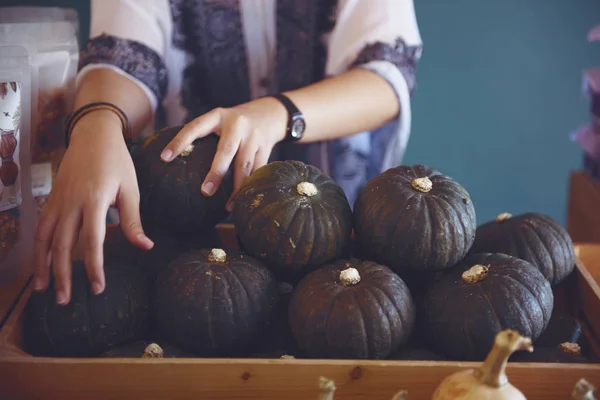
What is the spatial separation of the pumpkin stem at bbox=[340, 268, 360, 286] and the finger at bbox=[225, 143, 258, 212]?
26 centimetres

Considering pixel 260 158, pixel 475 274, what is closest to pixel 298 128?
pixel 260 158

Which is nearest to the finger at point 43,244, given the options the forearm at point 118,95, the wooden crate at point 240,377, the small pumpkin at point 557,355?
the wooden crate at point 240,377

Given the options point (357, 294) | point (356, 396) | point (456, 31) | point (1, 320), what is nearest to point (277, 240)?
point (357, 294)

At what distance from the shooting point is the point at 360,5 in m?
1.50

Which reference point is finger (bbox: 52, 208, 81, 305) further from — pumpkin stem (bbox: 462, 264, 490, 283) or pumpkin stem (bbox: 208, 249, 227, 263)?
pumpkin stem (bbox: 462, 264, 490, 283)

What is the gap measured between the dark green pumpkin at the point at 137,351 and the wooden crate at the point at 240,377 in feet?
0.21

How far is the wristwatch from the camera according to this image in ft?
4.01

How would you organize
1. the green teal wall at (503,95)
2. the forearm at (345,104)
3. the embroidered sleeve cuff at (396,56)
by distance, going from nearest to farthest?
the forearm at (345,104) < the embroidered sleeve cuff at (396,56) < the green teal wall at (503,95)

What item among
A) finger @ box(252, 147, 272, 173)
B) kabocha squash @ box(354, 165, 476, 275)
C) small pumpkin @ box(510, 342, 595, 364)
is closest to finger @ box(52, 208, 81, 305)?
finger @ box(252, 147, 272, 173)

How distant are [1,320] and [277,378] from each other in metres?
0.45

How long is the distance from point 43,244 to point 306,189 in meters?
0.40

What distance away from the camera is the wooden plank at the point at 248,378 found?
818 mm

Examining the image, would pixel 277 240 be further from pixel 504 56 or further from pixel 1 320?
pixel 504 56

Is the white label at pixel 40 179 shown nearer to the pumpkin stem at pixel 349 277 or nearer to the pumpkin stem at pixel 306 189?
the pumpkin stem at pixel 306 189
